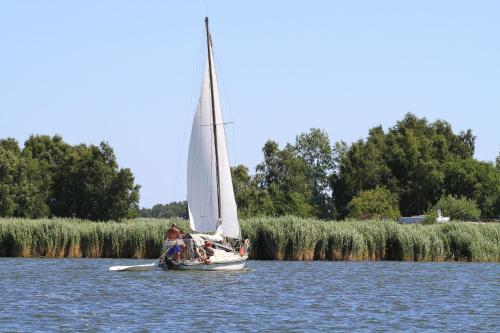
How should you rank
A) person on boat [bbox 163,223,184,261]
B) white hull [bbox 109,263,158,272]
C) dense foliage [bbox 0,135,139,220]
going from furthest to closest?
dense foliage [bbox 0,135,139,220] → person on boat [bbox 163,223,184,261] → white hull [bbox 109,263,158,272]

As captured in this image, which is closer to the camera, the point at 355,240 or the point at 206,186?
the point at 206,186

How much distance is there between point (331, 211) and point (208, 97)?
95.9 meters

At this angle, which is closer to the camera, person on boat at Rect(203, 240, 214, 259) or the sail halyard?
person on boat at Rect(203, 240, 214, 259)

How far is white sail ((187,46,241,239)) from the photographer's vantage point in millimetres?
51656

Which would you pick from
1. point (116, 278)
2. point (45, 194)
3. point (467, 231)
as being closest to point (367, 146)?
point (45, 194)

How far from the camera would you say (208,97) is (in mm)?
52062

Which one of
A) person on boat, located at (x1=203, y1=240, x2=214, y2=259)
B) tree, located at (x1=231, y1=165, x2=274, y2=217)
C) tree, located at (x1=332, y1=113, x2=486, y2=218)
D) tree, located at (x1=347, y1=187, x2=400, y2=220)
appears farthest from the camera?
tree, located at (x1=332, y1=113, x2=486, y2=218)

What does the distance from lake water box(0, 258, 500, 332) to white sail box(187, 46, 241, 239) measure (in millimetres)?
3000

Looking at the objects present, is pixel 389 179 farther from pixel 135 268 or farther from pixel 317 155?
pixel 135 268

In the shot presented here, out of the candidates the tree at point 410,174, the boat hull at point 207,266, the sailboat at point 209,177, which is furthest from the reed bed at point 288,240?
the tree at point 410,174

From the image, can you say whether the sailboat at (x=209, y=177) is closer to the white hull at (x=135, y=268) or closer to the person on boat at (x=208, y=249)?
the person on boat at (x=208, y=249)

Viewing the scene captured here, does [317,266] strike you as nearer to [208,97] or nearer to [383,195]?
[208,97]

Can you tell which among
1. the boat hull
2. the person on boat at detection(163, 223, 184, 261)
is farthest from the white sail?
the boat hull

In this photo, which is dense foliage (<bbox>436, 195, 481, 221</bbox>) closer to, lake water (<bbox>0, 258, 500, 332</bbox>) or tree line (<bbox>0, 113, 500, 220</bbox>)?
tree line (<bbox>0, 113, 500, 220</bbox>)
